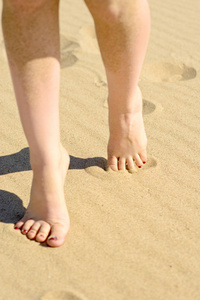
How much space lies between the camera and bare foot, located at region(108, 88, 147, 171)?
214cm

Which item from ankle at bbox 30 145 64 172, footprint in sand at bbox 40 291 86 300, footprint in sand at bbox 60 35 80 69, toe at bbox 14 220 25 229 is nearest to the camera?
footprint in sand at bbox 40 291 86 300

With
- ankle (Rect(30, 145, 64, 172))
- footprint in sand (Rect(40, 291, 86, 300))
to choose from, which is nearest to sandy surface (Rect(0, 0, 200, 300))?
footprint in sand (Rect(40, 291, 86, 300))

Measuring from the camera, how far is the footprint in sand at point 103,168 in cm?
224

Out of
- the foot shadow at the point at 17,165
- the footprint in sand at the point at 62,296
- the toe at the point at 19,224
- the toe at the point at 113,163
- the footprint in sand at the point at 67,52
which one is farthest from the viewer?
the footprint in sand at the point at 67,52

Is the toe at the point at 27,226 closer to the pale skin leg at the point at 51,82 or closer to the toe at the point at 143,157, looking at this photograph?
the pale skin leg at the point at 51,82

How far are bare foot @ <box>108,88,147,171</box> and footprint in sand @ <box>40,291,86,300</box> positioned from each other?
75 cm

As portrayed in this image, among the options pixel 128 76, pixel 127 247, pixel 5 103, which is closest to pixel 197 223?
pixel 127 247

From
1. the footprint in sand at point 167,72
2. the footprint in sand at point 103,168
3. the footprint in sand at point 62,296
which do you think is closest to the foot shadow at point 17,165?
the footprint in sand at point 103,168

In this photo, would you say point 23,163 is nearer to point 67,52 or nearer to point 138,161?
point 138,161

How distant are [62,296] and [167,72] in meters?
1.97

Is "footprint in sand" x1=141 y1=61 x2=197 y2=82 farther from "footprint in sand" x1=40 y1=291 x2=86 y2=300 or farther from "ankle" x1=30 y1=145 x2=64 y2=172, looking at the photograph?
"footprint in sand" x1=40 y1=291 x2=86 y2=300

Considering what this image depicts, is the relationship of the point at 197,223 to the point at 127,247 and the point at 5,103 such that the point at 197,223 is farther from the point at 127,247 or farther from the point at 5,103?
the point at 5,103

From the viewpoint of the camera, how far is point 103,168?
2287mm

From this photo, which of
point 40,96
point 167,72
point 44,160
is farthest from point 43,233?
point 167,72
